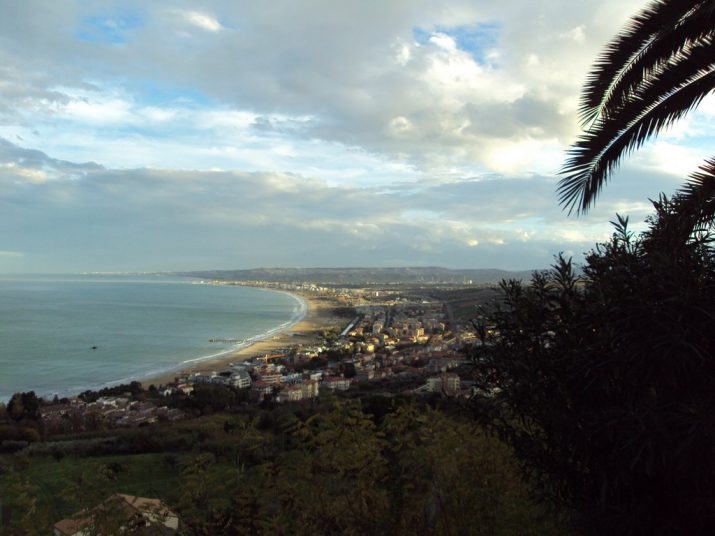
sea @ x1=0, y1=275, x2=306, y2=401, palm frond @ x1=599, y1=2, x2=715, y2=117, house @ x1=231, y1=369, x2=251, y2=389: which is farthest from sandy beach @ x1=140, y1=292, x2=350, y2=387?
palm frond @ x1=599, y1=2, x2=715, y2=117

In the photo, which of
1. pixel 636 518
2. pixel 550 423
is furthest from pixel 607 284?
pixel 636 518

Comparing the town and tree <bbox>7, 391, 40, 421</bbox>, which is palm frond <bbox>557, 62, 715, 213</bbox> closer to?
the town

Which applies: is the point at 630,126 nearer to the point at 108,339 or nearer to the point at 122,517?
the point at 122,517

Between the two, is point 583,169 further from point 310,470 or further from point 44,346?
point 44,346

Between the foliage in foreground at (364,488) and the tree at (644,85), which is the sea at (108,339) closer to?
the foliage in foreground at (364,488)

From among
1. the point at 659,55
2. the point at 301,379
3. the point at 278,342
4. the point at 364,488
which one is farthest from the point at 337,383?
the point at 659,55

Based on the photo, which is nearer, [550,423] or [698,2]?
[550,423]

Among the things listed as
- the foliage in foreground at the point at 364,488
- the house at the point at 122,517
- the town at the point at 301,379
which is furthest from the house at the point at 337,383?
the house at the point at 122,517
